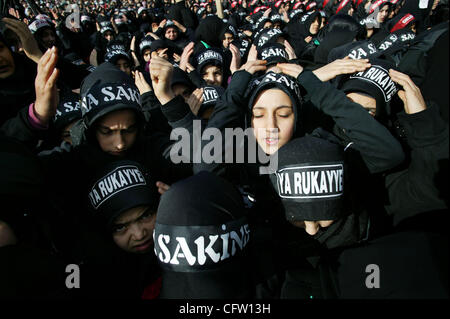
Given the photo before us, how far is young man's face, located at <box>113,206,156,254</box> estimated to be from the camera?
6.23 ft

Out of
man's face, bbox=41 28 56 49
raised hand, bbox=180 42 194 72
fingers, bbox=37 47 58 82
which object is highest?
man's face, bbox=41 28 56 49

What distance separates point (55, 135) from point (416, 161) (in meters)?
3.30

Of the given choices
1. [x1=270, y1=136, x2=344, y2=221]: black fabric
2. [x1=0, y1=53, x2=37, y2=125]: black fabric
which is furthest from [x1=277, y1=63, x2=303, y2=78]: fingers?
[x1=0, y1=53, x2=37, y2=125]: black fabric

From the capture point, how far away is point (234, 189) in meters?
1.66

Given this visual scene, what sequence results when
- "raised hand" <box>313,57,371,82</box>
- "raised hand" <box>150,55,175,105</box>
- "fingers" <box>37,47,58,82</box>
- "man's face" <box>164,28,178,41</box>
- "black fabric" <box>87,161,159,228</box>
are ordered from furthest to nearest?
"man's face" <box>164,28,178,41</box> → "raised hand" <box>150,55,175,105</box> → "raised hand" <box>313,57,371,82</box> → "fingers" <box>37,47,58,82</box> → "black fabric" <box>87,161,159,228</box>

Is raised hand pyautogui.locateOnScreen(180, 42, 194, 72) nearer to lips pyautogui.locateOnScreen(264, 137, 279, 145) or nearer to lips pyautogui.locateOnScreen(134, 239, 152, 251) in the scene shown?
lips pyautogui.locateOnScreen(264, 137, 279, 145)

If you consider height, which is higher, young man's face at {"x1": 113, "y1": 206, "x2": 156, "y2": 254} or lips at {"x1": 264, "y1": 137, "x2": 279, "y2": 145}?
lips at {"x1": 264, "y1": 137, "x2": 279, "y2": 145}

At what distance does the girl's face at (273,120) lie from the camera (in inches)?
87.0

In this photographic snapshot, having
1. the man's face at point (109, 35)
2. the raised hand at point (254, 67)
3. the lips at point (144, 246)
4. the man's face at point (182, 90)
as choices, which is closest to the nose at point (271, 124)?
the raised hand at point (254, 67)

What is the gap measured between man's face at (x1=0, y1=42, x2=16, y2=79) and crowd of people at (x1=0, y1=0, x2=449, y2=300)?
0.01m

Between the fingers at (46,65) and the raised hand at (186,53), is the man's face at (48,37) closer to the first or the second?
the raised hand at (186,53)

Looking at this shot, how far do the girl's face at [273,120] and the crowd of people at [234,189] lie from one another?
1 cm

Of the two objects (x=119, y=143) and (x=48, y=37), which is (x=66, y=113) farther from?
(x=48, y=37)

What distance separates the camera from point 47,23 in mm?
5109
